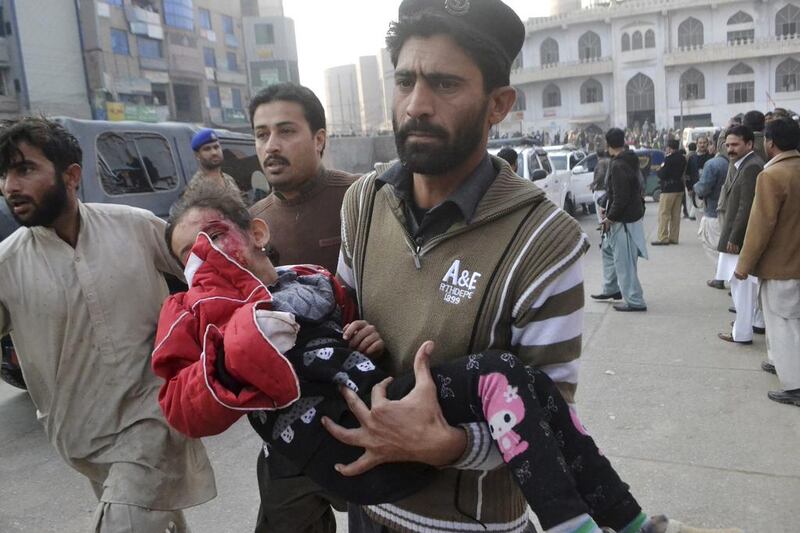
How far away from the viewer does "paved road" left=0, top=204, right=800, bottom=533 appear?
135 inches

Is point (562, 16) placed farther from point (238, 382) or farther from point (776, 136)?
point (238, 382)

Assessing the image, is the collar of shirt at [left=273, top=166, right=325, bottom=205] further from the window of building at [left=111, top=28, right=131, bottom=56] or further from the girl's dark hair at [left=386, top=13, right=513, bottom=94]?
the window of building at [left=111, top=28, right=131, bottom=56]

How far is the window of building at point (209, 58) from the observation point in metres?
52.3

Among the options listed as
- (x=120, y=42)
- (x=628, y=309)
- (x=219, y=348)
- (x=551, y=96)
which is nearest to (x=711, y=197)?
(x=628, y=309)

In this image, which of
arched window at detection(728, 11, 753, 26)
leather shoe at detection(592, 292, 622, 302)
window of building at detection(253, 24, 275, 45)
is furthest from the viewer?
window of building at detection(253, 24, 275, 45)

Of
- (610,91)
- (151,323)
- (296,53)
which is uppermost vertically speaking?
(296,53)

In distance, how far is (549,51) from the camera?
59719mm

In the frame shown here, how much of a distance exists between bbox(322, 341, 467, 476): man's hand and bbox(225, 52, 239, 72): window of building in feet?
192

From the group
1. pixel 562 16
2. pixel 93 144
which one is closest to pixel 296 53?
pixel 562 16

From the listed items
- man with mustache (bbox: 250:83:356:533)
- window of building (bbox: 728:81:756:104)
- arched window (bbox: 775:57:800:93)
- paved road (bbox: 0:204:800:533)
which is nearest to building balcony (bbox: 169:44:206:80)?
window of building (bbox: 728:81:756:104)

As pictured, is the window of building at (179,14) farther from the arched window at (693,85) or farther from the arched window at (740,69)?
the arched window at (740,69)

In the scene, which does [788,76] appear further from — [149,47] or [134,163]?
[134,163]

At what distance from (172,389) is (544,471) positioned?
88cm

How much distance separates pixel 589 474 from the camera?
1.46 metres
